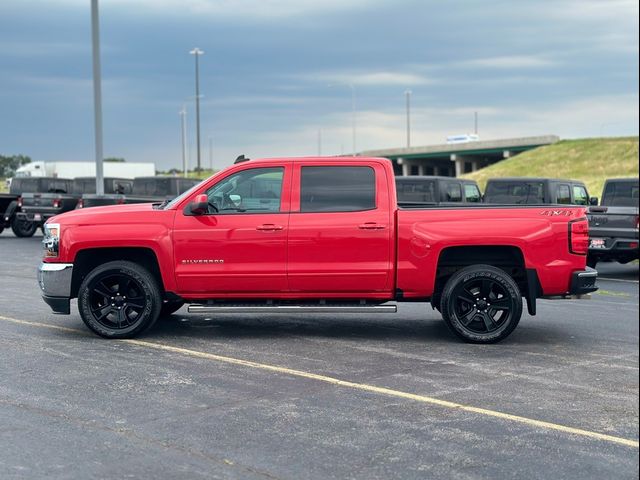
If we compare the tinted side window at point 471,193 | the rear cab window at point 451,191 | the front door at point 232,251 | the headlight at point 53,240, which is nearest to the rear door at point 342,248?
the front door at point 232,251

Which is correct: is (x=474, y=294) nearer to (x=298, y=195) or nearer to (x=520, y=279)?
(x=520, y=279)

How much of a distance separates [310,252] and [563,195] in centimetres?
1334

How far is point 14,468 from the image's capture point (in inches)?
197

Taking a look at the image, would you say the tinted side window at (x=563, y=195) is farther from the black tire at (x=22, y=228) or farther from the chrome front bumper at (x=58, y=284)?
the black tire at (x=22, y=228)

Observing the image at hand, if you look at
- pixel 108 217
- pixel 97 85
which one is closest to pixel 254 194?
pixel 108 217

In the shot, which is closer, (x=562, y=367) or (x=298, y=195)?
(x=562, y=367)

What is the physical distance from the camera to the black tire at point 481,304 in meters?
8.85

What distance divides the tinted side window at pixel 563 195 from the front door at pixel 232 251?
13.0m

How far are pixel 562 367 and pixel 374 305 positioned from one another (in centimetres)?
210

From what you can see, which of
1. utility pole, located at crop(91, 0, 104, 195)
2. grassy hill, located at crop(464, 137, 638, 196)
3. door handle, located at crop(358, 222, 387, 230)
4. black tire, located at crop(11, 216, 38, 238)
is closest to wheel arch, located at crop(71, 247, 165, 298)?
door handle, located at crop(358, 222, 387, 230)

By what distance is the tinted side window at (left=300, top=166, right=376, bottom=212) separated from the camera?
9.08 metres

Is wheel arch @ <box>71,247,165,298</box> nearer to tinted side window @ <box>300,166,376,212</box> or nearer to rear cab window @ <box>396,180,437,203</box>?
tinted side window @ <box>300,166,376,212</box>

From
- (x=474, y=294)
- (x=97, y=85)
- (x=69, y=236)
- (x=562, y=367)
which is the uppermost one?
(x=97, y=85)

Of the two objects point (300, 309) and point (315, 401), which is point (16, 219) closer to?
point (300, 309)
